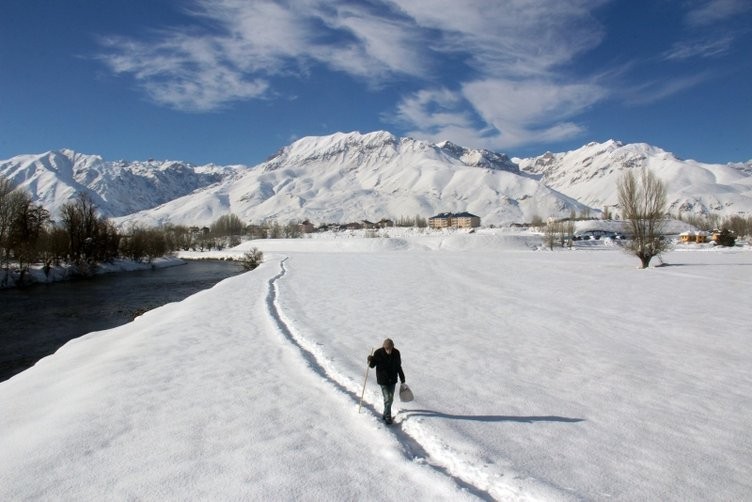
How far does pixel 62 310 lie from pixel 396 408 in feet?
91.3

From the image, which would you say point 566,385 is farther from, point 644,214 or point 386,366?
point 644,214

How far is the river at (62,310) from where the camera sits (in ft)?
62.2

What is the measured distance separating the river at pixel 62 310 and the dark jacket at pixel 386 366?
1324 centimetres

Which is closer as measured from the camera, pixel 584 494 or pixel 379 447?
pixel 584 494

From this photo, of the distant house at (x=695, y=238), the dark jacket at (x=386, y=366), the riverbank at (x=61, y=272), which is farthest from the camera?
the distant house at (x=695, y=238)

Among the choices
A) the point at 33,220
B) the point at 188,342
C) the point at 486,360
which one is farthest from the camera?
the point at 33,220

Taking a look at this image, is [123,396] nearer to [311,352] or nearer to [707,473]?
[311,352]

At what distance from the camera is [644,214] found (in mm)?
43125

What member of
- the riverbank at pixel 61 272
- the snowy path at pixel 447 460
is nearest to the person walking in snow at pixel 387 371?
the snowy path at pixel 447 460

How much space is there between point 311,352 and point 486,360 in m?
4.74

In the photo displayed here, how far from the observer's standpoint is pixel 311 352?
13.4 m

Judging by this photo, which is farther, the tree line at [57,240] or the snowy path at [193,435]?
the tree line at [57,240]

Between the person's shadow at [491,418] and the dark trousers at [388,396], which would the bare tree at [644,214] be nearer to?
the person's shadow at [491,418]

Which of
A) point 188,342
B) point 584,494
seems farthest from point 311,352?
point 584,494
